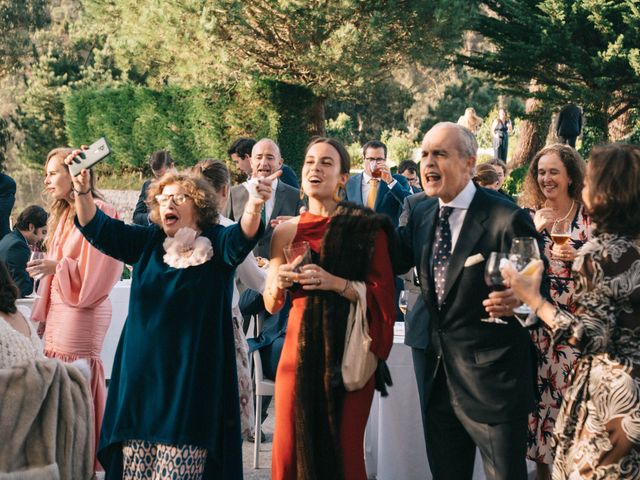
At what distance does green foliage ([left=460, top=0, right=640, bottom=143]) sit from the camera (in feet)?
85.9

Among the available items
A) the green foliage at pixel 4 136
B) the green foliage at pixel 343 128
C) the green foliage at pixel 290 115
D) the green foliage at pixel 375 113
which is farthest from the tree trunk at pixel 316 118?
the green foliage at pixel 375 113

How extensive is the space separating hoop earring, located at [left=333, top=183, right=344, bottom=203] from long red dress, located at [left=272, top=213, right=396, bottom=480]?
30 cm

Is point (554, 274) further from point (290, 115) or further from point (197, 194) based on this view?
point (290, 115)

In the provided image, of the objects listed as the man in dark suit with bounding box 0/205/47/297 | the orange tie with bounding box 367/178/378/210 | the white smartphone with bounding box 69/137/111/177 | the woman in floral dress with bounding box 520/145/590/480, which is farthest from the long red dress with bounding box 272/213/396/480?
the orange tie with bounding box 367/178/378/210

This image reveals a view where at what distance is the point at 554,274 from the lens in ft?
19.0

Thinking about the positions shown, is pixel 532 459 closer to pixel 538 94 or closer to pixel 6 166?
pixel 538 94

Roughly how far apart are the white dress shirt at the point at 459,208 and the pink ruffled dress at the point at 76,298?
234 centimetres

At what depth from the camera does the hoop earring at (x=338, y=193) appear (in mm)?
4574

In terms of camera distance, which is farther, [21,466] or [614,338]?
[21,466]

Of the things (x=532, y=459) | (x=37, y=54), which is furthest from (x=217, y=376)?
(x=37, y=54)

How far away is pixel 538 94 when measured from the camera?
27.6m

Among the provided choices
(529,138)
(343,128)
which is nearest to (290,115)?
(529,138)

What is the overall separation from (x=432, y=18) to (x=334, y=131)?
13.5 metres

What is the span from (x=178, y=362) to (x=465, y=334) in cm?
138
